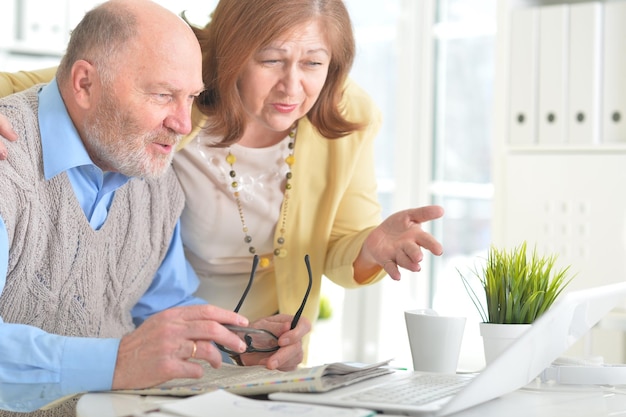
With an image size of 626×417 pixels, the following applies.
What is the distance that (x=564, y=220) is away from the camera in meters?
3.02

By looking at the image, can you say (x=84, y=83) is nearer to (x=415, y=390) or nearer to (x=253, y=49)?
(x=253, y=49)

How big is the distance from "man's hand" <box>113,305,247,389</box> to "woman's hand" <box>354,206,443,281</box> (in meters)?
0.45

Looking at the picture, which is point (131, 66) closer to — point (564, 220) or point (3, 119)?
point (3, 119)

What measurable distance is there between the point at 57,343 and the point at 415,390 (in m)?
0.49

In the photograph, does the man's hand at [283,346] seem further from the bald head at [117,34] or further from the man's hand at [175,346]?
the bald head at [117,34]

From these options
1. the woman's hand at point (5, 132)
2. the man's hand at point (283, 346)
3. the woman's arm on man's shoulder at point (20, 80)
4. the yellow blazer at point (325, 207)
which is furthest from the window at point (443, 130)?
the woman's hand at point (5, 132)

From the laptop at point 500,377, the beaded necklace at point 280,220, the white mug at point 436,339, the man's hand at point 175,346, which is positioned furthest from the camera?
the beaded necklace at point 280,220

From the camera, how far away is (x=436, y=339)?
1383 millimetres

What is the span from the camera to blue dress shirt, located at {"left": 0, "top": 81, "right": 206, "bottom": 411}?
1.25 meters

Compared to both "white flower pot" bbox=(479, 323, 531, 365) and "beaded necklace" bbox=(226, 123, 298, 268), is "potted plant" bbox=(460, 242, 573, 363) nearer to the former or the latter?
"white flower pot" bbox=(479, 323, 531, 365)

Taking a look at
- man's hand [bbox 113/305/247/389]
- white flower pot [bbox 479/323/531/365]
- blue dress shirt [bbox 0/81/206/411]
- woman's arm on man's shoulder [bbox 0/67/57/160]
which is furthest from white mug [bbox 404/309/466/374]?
woman's arm on man's shoulder [bbox 0/67/57/160]

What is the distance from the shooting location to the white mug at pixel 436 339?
4.52ft

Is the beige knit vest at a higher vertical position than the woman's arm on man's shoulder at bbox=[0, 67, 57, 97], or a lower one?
lower

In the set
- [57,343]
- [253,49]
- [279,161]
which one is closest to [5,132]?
[57,343]
